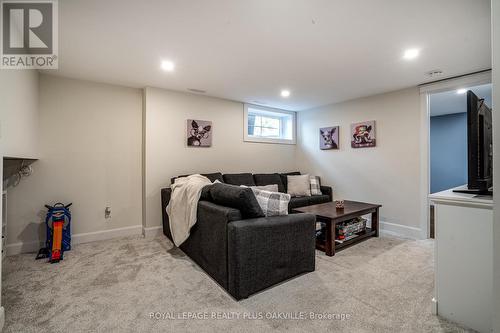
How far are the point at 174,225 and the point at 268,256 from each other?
1.32 metres

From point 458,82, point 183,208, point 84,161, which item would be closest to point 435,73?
point 458,82

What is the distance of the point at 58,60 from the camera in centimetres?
264

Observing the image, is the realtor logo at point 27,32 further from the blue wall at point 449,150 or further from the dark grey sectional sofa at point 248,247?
the blue wall at point 449,150

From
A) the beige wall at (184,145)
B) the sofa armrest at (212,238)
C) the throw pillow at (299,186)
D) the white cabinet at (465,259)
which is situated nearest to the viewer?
the white cabinet at (465,259)

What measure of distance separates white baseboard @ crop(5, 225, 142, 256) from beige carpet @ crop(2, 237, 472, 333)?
200 mm

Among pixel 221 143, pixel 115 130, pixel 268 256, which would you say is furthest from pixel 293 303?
pixel 115 130

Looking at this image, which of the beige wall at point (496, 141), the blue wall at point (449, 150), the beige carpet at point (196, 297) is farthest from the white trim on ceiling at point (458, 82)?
the blue wall at point (449, 150)

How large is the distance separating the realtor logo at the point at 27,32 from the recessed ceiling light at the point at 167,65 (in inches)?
38.7

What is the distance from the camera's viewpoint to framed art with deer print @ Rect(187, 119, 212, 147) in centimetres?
391

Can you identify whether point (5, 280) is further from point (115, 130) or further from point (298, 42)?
point (298, 42)

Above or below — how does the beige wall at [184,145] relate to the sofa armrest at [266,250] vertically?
above

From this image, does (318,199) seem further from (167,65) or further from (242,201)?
(167,65)

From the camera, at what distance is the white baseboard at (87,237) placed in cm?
283

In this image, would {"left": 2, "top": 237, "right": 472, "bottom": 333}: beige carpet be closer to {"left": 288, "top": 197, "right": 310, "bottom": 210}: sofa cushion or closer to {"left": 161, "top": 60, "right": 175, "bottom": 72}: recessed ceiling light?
{"left": 288, "top": 197, "right": 310, "bottom": 210}: sofa cushion
